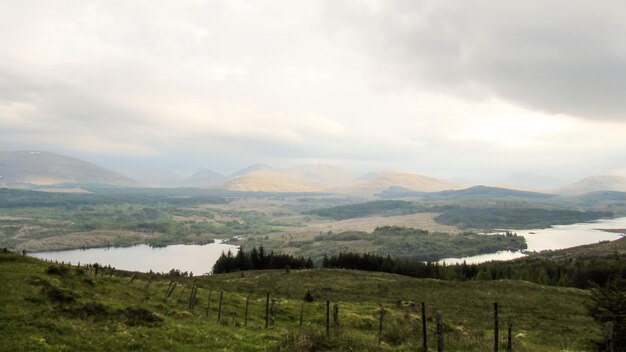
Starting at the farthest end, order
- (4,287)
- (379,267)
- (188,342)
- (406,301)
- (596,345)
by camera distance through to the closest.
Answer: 1. (379,267)
2. (406,301)
3. (596,345)
4. (4,287)
5. (188,342)

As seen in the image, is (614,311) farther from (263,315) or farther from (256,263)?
(256,263)

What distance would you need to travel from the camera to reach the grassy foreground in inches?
952

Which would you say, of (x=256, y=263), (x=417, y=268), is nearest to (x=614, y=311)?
(x=256, y=263)

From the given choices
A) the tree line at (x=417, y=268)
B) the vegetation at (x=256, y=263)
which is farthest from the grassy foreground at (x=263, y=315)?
the tree line at (x=417, y=268)

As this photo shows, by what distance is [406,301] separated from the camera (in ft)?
212

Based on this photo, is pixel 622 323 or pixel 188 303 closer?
pixel 622 323

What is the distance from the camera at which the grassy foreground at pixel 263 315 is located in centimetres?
2417

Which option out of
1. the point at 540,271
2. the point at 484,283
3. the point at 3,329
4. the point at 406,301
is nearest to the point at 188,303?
the point at 3,329

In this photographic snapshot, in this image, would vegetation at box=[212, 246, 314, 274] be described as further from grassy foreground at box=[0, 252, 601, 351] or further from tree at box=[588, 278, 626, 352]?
tree at box=[588, 278, 626, 352]

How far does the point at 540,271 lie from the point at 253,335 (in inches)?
5198

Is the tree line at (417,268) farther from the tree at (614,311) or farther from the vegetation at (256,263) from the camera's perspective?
the tree at (614,311)

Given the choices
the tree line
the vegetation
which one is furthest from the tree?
the vegetation

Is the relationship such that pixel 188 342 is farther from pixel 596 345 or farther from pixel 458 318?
pixel 458 318

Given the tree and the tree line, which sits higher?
the tree
